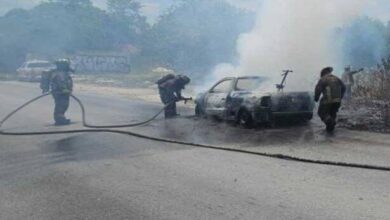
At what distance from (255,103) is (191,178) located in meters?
4.85

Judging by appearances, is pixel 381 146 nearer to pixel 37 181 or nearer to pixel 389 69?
pixel 37 181

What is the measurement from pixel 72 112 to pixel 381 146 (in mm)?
10649

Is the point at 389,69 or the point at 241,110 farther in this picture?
the point at 389,69

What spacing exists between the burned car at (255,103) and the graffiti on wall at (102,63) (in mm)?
37688

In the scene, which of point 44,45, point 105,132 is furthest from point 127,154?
point 44,45

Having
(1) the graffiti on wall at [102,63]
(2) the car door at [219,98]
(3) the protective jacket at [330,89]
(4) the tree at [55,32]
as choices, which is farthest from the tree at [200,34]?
(3) the protective jacket at [330,89]

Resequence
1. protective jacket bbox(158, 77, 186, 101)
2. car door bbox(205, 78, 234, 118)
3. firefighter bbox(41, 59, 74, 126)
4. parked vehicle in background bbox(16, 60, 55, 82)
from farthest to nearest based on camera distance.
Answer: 1. parked vehicle in background bbox(16, 60, 55, 82)
2. protective jacket bbox(158, 77, 186, 101)
3. firefighter bbox(41, 59, 74, 126)
4. car door bbox(205, 78, 234, 118)

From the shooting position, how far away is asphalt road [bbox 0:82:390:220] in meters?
5.30

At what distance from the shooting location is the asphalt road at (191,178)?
5.30 metres

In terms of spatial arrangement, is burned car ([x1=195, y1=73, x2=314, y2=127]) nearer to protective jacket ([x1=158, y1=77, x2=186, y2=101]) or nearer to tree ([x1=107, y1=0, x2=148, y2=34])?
protective jacket ([x1=158, y1=77, x2=186, y2=101])

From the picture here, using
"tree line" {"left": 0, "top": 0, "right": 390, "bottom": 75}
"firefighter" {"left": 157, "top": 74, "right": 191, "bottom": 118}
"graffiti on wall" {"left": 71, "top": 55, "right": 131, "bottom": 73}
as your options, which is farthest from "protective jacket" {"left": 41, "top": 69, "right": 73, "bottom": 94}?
"graffiti on wall" {"left": 71, "top": 55, "right": 131, "bottom": 73}

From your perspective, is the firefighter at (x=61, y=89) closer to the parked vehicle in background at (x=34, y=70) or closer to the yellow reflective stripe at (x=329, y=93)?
the yellow reflective stripe at (x=329, y=93)

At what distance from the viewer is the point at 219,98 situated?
41.5ft

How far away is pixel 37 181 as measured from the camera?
6.88 metres
